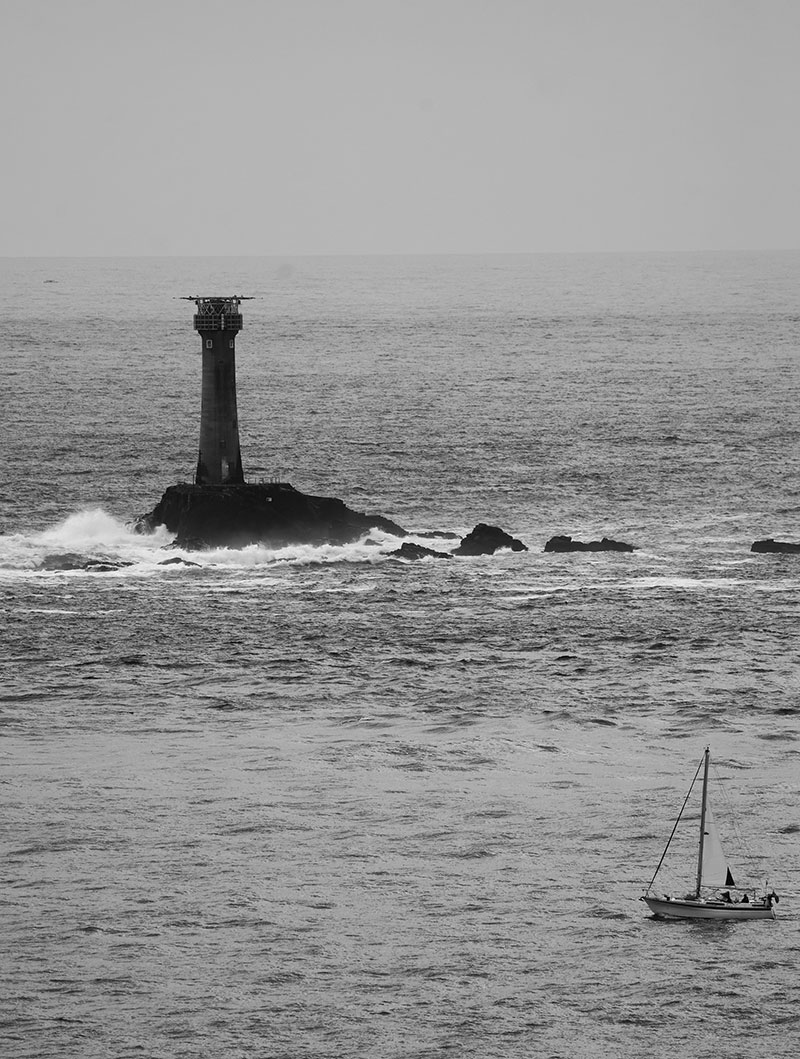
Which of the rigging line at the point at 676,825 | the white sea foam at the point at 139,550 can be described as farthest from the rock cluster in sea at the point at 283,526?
the rigging line at the point at 676,825

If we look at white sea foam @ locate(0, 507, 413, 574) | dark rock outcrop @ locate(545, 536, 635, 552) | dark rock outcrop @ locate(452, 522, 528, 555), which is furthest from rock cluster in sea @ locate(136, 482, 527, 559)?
dark rock outcrop @ locate(545, 536, 635, 552)

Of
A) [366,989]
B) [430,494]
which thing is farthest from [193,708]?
[430,494]

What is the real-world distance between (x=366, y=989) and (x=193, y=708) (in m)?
20.9

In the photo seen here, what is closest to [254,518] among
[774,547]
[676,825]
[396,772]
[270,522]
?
[270,522]

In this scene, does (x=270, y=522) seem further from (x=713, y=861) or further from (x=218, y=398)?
(x=713, y=861)

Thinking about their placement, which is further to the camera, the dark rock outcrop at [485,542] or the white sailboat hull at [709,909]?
the dark rock outcrop at [485,542]

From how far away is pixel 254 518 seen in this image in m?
88.9

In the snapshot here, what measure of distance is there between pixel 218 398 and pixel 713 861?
4819 cm

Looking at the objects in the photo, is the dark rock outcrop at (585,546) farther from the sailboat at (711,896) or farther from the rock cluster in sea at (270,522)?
the sailboat at (711,896)

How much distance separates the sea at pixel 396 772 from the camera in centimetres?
4472

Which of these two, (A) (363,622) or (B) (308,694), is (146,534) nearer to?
(A) (363,622)

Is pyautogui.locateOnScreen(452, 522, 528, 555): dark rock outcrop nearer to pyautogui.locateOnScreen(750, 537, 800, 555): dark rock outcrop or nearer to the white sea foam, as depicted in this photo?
the white sea foam

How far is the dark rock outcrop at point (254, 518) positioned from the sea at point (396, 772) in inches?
48.6

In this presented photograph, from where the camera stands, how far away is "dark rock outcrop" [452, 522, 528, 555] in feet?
290
